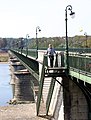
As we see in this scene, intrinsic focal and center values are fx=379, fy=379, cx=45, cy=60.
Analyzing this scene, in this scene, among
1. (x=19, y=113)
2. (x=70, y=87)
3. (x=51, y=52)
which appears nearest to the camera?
(x=51, y=52)

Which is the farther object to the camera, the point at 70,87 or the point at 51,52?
the point at 70,87

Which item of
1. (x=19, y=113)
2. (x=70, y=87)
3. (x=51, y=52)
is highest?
(x=51, y=52)

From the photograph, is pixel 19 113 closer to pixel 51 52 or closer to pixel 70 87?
pixel 70 87

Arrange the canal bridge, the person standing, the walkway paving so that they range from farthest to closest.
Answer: the walkway paving, the person standing, the canal bridge

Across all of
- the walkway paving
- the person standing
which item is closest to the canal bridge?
the person standing

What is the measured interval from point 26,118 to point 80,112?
26.8 ft

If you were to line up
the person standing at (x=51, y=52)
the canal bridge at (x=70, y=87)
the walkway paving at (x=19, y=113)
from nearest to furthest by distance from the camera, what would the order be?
the canal bridge at (x=70, y=87) < the person standing at (x=51, y=52) < the walkway paving at (x=19, y=113)

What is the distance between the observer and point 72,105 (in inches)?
805

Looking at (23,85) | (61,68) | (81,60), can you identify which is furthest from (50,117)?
(23,85)

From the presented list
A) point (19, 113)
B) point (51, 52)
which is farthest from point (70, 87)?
point (19, 113)

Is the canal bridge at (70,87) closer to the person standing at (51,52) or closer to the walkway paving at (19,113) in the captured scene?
the person standing at (51,52)

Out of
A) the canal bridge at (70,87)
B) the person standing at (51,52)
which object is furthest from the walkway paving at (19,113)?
the person standing at (51,52)

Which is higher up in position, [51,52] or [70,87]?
[51,52]

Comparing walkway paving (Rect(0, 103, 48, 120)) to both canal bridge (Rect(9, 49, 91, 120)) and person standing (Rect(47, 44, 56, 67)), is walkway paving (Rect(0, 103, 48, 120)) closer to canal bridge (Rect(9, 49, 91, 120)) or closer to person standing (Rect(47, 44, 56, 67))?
canal bridge (Rect(9, 49, 91, 120))
